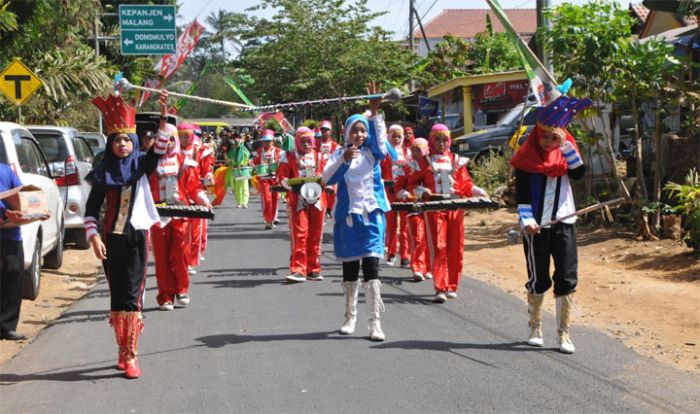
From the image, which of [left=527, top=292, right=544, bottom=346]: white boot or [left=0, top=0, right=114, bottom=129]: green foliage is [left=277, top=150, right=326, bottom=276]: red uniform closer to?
[left=527, top=292, right=544, bottom=346]: white boot

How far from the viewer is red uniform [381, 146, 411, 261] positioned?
13.4 metres

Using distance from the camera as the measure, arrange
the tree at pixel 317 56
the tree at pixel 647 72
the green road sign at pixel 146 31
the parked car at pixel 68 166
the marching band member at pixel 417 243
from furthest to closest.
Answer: the tree at pixel 317 56, the green road sign at pixel 146 31, the parked car at pixel 68 166, the tree at pixel 647 72, the marching band member at pixel 417 243

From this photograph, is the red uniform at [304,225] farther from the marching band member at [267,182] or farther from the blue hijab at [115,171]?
the marching band member at [267,182]

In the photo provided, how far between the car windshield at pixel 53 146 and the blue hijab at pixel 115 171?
8725mm

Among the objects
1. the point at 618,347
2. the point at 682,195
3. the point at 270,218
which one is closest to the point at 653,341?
the point at 618,347

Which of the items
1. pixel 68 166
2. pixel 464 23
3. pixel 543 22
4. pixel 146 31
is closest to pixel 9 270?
pixel 68 166

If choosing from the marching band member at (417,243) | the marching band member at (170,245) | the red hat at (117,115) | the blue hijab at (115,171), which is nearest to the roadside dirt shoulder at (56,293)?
the marching band member at (170,245)

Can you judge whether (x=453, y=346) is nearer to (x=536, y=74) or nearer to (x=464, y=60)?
(x=536, y=74)

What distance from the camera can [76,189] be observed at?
613 inches

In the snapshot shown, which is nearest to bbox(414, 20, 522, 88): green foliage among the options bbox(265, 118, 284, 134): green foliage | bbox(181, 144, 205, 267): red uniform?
bbox(265, 118, 284, 134): green foliage

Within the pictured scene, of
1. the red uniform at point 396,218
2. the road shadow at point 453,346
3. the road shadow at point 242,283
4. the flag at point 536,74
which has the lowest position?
the road shadow at point 242,283

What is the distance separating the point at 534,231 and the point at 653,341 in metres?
1.69

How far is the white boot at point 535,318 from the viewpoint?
8282mm

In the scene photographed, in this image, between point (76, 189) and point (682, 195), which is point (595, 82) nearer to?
point (682, 195)
